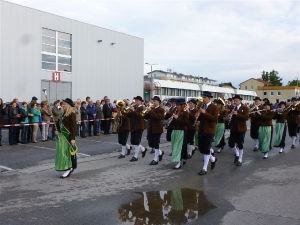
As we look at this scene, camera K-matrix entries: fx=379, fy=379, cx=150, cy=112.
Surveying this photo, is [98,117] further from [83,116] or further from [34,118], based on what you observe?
[34,118]

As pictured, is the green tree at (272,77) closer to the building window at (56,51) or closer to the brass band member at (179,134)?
the building window at (56,51)

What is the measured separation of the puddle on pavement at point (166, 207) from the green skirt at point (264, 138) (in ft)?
16.0

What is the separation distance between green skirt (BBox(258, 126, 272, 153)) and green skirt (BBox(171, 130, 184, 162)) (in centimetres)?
327

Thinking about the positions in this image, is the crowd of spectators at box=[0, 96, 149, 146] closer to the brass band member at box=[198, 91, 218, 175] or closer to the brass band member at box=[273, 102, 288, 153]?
the brass band member at box=[198, 91, 218, 175]

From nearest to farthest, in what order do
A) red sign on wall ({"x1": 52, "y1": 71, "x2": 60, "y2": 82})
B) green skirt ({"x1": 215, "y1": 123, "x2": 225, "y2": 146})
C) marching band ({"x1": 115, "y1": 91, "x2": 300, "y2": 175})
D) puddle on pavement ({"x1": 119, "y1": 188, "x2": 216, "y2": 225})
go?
puddle on pavement ({"x1": 119, "y1": 188, "x2": 216, "y2": 225})
marching band ({"x1": 115, "y1": 91, "x2": 300, "y2": 175})
green skirt ({"x1": 215, "y1": 123, "x2": 225, "y2": 146})
red sign on wall ({"x1": 52, "y1": 71, "x2": 60, "y2": 82})

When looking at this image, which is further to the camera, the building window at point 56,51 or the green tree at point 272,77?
the green tree at point 272,77

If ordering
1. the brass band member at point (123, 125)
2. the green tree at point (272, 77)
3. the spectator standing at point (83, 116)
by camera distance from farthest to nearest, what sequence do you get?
the green tree at point (272, 77)
the spectator standing at point (83, 116)
the brass band member at point (123, 125)

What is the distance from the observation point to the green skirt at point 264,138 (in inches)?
454

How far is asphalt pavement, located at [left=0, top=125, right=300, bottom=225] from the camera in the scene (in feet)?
18.9

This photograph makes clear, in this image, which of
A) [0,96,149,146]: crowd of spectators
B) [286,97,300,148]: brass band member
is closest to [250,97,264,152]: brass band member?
[286,97,300,148]: brass band member

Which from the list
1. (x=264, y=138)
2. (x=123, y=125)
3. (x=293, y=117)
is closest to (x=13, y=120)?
(x=123, y=125)

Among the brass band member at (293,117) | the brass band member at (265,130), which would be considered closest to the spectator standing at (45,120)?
the brass band member at (265,130)

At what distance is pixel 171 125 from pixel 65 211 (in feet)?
14.7

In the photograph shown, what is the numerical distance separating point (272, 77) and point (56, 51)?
102 meters
